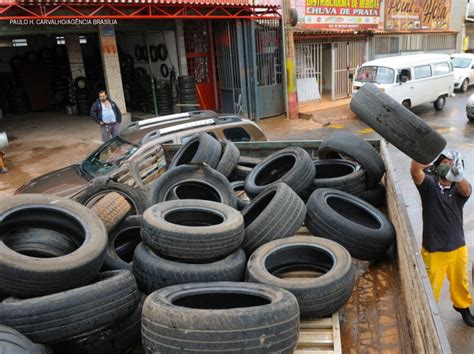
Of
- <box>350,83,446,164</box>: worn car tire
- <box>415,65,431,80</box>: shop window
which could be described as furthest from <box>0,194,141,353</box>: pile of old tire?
<box>415,65,431,80</box>: shop window

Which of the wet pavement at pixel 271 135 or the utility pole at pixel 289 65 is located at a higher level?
the utility pole at pixel 289 65

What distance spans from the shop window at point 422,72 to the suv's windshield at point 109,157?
12.7 meters

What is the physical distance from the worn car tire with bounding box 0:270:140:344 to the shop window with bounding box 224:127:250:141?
16.9 feet

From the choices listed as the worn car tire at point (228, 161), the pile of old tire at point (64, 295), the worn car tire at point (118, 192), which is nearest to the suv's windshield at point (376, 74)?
the worn car tire at point (228, 161)

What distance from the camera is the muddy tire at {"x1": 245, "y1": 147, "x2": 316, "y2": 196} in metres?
4.93

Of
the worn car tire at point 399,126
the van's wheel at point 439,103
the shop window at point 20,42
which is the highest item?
the shop window at point 20,42

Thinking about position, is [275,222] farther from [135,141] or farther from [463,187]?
[135,141]

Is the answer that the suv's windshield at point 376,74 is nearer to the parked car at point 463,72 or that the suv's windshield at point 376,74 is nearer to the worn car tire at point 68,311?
the parked car at point 463,72

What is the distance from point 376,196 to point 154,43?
552 inches

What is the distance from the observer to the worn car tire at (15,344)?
242 centimetres

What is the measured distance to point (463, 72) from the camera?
21.9 metres

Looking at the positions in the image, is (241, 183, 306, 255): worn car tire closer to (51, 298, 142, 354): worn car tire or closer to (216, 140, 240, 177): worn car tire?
(51, 298, 142, 354): worn car tire

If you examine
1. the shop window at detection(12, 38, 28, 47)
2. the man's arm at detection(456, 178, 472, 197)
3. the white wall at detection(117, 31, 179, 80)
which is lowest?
the man's arm at detection(456, 178, 472, 197)

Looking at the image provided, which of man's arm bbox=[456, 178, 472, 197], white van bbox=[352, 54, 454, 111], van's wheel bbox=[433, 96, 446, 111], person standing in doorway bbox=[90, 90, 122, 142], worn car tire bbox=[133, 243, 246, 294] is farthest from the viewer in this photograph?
van's wheel bbox=[433, 96, 446, 111]
